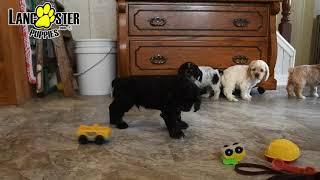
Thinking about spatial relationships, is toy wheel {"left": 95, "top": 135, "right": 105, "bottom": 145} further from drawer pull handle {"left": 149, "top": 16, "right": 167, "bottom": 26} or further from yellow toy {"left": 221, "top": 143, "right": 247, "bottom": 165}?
drawer pull handle {"left": 149, "top": 16, "right": 167, "bottom": 26}

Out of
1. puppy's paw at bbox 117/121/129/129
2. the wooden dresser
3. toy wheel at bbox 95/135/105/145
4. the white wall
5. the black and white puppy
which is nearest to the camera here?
toy wheel at bbox 95/135/105/145

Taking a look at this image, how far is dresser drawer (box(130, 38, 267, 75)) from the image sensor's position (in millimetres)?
2117

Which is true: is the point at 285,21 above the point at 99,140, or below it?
above

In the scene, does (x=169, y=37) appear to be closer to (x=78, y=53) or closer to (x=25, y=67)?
(x=78, y=53)

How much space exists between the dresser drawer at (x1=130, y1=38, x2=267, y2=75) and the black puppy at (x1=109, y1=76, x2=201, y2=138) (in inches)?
32.9

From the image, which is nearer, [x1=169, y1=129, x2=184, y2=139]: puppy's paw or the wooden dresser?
[x1=169, y1=129, x2=184, y2=139]: puppy's paw

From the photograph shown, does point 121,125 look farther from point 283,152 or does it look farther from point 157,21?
point 157,21

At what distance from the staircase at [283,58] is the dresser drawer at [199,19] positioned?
578mm

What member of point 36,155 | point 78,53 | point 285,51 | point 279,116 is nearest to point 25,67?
point 78,53

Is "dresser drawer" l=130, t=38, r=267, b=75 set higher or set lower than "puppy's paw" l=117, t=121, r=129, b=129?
higher

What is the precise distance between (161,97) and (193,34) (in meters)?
1.04

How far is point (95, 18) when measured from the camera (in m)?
2.64

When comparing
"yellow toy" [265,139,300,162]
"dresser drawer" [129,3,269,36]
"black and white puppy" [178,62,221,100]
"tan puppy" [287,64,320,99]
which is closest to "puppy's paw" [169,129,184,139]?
"yellow toy" [265,139,300,162]

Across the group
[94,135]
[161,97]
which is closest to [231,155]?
[161,97]
